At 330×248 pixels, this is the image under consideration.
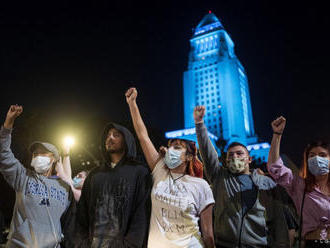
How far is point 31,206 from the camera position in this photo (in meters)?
3.85

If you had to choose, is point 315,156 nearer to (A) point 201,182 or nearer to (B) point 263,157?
(A) point 201,182

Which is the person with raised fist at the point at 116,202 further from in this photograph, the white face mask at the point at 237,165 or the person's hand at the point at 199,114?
the white face mask at the point at 237,165

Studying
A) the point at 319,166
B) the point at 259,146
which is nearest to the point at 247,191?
the point at 319,166

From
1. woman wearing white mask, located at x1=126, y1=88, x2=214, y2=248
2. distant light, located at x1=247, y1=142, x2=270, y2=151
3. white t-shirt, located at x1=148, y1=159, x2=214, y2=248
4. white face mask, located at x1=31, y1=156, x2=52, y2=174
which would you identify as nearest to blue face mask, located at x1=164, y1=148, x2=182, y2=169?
woman wearing white mask, located at x1=126, y1=88, x2=214, y2=248

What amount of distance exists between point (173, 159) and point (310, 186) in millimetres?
1911

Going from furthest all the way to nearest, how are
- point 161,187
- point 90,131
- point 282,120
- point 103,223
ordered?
point 90,131 → point 282,120 → point 161,187 → point 103,223

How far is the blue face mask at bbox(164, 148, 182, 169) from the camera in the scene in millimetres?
3668

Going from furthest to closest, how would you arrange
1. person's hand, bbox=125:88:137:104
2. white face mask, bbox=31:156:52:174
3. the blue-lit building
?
the blue-lit building
white face mask, bbox=31:156:52:174
person's hand, bbox=125:88:137:104

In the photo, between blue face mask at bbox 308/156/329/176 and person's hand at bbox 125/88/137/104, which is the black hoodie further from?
blue face mask at bbox 308/156/329/176

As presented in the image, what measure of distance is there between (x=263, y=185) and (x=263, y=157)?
5693 centimetres

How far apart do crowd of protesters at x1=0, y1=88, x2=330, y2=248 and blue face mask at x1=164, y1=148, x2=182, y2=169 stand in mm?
13

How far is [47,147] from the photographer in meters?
4.38

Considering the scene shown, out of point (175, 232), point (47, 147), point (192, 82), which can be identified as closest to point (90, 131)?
point (47, 147)

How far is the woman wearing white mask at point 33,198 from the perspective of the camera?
3670mm
